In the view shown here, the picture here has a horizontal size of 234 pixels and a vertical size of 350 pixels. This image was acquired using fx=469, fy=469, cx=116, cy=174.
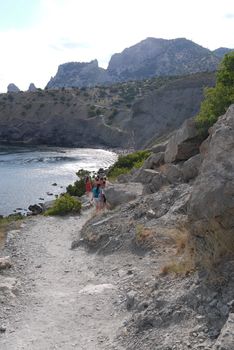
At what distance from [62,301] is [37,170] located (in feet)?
221

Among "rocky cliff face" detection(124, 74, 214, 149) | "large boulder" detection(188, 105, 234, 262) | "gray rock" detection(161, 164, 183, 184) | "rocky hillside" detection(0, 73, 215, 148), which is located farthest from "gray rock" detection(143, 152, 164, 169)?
"rocky cliff face" detection(124, 74, 214, 149)

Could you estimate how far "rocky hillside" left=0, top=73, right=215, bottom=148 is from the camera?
433ft

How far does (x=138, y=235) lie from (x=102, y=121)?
121 metres

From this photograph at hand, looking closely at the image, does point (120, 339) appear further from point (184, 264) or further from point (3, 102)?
point (3, 102)

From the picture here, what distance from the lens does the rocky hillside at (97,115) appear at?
132 meters

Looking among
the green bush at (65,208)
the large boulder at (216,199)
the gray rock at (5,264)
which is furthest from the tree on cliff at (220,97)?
the large boulder at (216,199)

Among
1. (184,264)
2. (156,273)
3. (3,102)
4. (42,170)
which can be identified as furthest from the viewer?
(3,102)

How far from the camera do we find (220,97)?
31656mm

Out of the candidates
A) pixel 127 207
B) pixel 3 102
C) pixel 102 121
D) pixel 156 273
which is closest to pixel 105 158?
pixel 102 121

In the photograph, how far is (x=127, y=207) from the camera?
25.1m

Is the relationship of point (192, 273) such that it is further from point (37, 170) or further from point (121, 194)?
point (37, 170)

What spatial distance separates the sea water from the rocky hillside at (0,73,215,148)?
1410 cm

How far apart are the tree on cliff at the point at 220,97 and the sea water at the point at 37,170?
26615 mm

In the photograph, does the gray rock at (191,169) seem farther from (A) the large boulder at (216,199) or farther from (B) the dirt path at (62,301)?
(A) the large boulder at (216,199)
